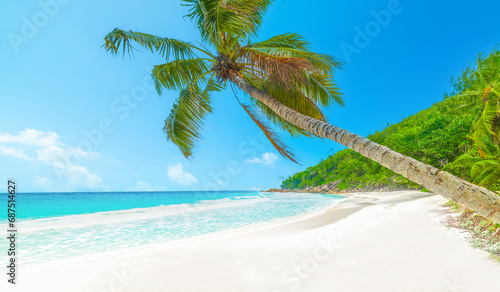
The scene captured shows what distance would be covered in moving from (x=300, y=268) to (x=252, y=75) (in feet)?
14.0

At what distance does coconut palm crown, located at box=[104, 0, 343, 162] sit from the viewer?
4395 millimetres

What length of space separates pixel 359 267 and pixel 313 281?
0.84 meters

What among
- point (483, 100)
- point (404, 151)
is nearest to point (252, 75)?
point (483, 100)

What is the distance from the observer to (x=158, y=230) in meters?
7.83

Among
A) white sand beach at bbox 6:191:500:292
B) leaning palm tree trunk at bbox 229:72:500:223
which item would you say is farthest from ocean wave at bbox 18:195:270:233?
leaning palm tree trunk at bbox 229:72:500:223

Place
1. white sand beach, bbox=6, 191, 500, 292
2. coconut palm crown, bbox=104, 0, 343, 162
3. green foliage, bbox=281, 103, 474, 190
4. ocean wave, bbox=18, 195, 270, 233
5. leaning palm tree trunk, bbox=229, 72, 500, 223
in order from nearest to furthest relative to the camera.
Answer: leaning palm tree trunk, bbox=229, 72, 500, 223 → white sand beach, bbox=6, 191, 500, 292 → coconut palm crown, bbox=104, 0, 343, 162 → ocean wave, bbox=18, 195, 270, 233 → green foliage, bbox=281, 103, 474, 190

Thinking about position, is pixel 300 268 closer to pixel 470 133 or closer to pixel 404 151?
pixel 470 133

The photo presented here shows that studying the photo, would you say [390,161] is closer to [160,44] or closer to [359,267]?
[359,267]

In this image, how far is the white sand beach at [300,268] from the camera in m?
2.81

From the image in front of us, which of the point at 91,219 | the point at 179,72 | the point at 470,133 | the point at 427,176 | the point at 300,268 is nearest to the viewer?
the point at 427,176

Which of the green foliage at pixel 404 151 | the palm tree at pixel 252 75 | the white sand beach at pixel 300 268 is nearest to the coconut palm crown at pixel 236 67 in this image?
the palm tree at pixel 252 75

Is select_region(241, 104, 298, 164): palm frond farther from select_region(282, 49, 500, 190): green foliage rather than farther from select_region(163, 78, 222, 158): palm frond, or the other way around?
select_region(282, 49, 500, 190): green foliage

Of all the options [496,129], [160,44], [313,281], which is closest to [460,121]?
[496,129]

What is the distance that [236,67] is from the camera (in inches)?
208
